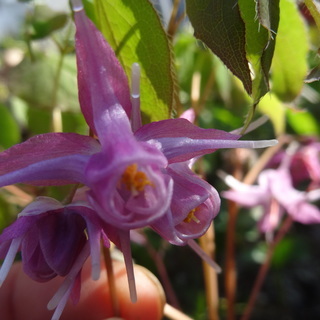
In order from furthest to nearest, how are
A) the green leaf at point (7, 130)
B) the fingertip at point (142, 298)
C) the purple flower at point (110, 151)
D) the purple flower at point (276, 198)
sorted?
1. the green leaf at point (7, 130)
2. the purple flower at point (276, 198)
3. the fingertip at point (142, 298)
4. the purple flower at point (110, 151)

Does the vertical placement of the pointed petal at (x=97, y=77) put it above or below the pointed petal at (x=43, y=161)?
above

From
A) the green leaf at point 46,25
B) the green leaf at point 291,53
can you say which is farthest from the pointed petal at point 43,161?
the green leaf at point 46,25

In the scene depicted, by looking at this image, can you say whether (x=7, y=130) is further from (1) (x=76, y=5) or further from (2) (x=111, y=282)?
(1) (x=76, y=5)

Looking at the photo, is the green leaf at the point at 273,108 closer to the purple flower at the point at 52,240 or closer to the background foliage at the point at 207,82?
the background foliage at the point at 207,82

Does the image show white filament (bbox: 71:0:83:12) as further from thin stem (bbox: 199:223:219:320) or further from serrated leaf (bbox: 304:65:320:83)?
thin stem (bbox: 199:223:219:320)

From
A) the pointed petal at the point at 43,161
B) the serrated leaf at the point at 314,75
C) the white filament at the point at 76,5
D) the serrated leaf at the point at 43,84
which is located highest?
the white filament at the point at 76,5

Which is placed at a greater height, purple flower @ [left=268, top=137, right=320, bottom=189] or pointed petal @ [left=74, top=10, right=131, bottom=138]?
pointed petal @ [left=74, top=10, right=131, bottom=138]

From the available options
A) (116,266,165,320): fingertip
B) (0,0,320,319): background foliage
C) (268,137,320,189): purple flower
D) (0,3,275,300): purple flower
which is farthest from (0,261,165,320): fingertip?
(268,137,320,189): purple flower
